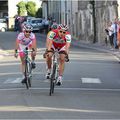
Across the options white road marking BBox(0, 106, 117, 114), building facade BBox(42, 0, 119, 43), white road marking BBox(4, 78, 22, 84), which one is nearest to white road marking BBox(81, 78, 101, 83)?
white road marking BBox(4, 78, 22, 84)

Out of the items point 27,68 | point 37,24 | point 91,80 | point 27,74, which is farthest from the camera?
point 37,24

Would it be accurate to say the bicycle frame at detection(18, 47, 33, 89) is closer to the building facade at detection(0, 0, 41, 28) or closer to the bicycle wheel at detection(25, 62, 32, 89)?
the bicycle wheel at detection(25, 62, 32, 89)

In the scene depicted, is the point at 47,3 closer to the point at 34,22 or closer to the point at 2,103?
the point at 34,22

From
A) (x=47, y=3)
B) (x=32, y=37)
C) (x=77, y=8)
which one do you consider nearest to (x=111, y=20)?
(x=77, y=8)

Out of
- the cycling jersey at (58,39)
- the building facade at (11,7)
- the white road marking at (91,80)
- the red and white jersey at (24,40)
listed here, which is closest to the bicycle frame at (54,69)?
the cycling jersey at (58,39)

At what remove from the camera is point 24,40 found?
16.7 meters

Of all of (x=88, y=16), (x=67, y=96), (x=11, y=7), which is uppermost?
(x=11, y=7)

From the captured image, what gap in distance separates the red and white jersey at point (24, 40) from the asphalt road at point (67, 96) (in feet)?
3.96

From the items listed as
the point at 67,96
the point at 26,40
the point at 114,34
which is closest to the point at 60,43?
the point at 26,40

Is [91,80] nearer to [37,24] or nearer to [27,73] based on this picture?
[27,73]

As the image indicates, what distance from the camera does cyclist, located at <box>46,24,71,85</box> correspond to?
616 inches

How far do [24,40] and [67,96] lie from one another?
256 centimetres

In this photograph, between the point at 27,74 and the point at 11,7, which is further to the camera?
the point at 11,7

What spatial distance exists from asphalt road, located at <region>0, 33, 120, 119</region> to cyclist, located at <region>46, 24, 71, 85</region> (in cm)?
78
